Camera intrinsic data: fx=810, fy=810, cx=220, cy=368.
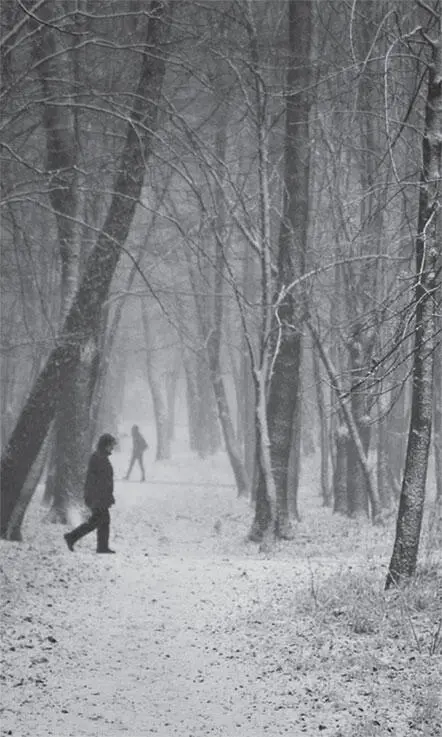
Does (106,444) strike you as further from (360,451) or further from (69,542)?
(360,451)

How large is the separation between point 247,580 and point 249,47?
8.11 metres

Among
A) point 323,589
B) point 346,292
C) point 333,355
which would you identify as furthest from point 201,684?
point 333,355

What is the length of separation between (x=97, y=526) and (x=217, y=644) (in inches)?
192

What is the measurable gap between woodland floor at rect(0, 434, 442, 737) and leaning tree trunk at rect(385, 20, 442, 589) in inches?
17.1

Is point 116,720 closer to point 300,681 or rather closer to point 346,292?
point 300,681

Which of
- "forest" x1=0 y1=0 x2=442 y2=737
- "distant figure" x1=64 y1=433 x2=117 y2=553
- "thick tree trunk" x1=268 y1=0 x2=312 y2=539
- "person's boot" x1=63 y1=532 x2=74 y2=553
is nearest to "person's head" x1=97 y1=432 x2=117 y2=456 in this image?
"distant figure" x1=64 y1=433 x2=117 y2=553

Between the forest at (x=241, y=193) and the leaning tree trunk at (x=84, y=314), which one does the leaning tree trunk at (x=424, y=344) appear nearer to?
the forest at (x=241, y=193)

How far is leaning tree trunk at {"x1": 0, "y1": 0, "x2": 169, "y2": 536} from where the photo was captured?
11531mm

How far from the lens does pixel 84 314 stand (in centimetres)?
1198

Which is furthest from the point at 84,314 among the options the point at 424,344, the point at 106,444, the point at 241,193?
the point at 424,344

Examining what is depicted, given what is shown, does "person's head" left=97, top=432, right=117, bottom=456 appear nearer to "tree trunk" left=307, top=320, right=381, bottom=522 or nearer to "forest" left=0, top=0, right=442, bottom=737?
"forest" left=0, top=0, right=442, bottom=737

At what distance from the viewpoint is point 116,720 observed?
521cm

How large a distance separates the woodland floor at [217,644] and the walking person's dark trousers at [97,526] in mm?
269

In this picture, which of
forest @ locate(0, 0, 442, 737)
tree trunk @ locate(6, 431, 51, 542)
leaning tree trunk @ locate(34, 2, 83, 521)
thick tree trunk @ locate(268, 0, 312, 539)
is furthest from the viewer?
thick tree trunk @ locate(268, 0, 312, 539)
